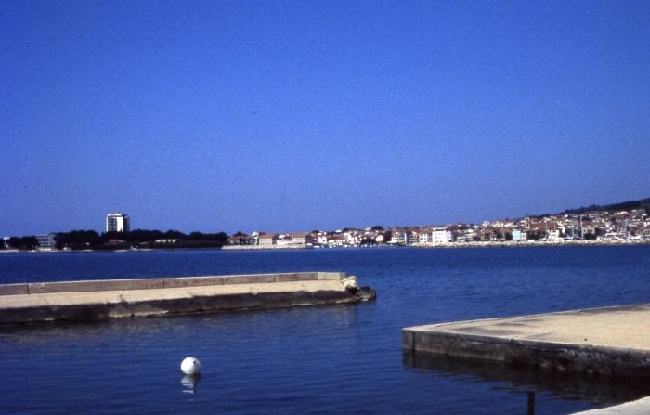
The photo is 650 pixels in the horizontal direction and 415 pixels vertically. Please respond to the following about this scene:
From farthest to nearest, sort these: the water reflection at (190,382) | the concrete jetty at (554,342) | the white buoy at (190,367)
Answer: the white buoy at (190,367), the water reflection at (190,382), the concrete jetty at (554,342)

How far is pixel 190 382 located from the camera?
42.0 ft

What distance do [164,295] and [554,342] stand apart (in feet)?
50.0

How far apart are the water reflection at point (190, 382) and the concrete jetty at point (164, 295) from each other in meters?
11.0

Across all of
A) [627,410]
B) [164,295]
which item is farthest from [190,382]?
[164,295]

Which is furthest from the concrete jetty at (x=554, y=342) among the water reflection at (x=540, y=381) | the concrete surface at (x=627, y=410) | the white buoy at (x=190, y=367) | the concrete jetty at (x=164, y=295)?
the concrete jetty at (x=164, y=295)

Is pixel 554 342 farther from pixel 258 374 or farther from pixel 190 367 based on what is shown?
pixel 190 367

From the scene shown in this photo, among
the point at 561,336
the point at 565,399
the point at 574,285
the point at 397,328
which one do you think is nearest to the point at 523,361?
the point at 561,336

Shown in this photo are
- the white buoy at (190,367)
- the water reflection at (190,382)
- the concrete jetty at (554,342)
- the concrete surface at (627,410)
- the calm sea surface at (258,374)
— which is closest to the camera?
the concrete surface at (627,410)

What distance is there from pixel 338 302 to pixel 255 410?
18.4 m

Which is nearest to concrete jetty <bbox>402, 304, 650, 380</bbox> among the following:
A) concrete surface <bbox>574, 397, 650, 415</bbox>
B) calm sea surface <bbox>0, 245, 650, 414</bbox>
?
calm sea surface <bbox>0, 245, 650, 414</bbox>

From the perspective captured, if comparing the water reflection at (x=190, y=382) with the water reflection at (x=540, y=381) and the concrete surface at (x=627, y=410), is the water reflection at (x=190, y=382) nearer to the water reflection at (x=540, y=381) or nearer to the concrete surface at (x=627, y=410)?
the water reflection at (x=540, y=381)

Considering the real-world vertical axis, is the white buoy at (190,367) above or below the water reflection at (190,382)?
above

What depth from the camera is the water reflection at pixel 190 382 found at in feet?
40.0

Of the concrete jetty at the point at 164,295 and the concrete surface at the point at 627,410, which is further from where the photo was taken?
the concrete jetty at the point at 164,295
